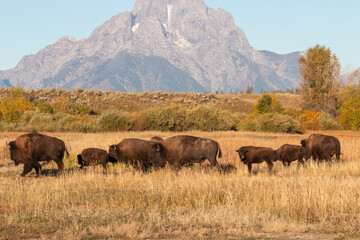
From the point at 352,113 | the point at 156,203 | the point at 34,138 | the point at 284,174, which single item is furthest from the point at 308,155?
the point at 352,113

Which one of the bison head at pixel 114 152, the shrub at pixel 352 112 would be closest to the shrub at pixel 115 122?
the bison head at pixel 114 152

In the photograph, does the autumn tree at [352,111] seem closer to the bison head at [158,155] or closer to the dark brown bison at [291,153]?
the dark brown bison at [291,153]

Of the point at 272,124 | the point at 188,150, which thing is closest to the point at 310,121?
the point at 272,124

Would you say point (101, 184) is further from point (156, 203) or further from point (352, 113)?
point (352, 113)

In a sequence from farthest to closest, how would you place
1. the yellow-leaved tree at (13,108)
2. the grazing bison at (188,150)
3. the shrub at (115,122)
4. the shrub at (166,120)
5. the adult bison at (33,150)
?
the yellow-leaved tree at (13,108), the shrub at (166,120), the shrub at (115,122), the grazing bison at (188,150), the adult bison at (33,150)

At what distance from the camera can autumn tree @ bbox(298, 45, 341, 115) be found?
2170 inches

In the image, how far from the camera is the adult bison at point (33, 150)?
14.6 meters

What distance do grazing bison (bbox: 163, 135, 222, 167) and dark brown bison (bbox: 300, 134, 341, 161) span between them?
233 inches

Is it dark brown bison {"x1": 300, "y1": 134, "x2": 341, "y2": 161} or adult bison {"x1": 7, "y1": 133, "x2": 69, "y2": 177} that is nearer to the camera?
adult bison {"x1": 7, "y1": 133, "x2": 69, "y2": 177}

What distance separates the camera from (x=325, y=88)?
55188mm

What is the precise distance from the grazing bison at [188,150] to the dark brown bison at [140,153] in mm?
367

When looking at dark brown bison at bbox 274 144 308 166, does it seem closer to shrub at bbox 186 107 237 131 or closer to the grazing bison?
→ the grazing bison

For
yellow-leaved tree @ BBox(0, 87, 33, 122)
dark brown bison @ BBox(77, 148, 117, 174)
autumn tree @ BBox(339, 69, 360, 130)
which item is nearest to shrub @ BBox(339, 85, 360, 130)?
autumn tree @ BBox(339, 69, 360, 130)

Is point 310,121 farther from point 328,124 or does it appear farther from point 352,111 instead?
point 352,111
